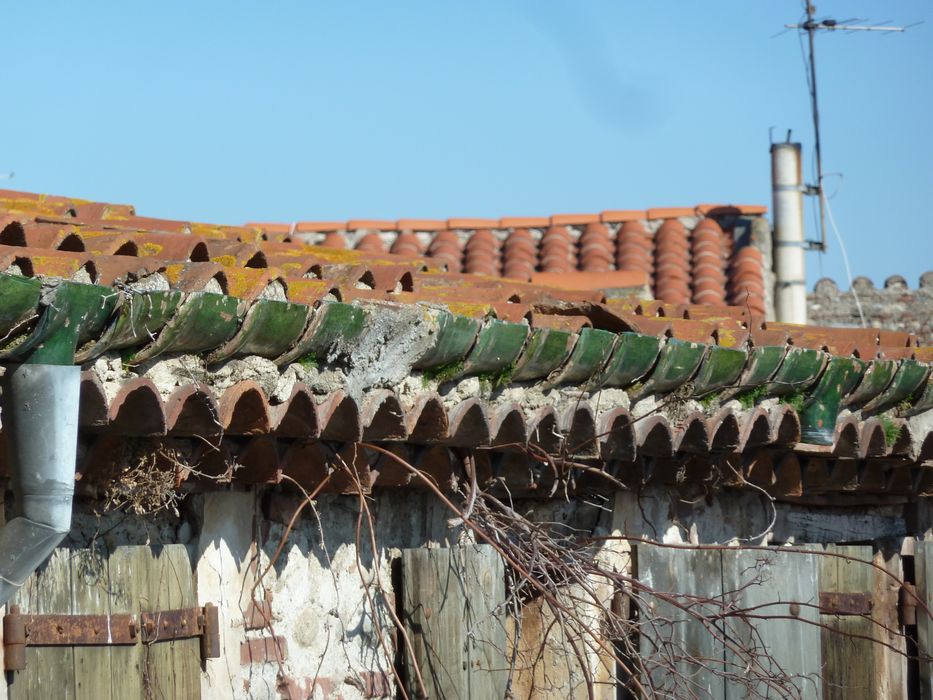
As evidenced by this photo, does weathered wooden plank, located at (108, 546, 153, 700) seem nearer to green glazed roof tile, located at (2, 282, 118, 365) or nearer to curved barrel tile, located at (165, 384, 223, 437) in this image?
curved barrel tile, located at (165, 384, 223, 437)

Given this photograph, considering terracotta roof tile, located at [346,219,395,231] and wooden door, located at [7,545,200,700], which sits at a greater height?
terracotta roof tile, located at [346,219,395,231]

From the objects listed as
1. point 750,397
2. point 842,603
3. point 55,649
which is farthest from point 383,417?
point 842,603

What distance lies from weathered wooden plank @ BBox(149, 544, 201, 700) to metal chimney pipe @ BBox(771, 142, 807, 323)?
370 inches

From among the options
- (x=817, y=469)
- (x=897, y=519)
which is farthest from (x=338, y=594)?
(x=897, y=519)

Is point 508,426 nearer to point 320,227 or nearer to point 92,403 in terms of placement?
point 92,403

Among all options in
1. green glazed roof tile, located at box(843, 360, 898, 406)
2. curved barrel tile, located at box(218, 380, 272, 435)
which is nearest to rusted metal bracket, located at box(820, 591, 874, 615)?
green glazed roof tile, located at box(843, 360, 898, 406)

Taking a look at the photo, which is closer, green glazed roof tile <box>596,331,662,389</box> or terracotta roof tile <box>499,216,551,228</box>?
green glazed roof tile <box>596,331,662,389</box>

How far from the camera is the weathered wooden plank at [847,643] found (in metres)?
5.43

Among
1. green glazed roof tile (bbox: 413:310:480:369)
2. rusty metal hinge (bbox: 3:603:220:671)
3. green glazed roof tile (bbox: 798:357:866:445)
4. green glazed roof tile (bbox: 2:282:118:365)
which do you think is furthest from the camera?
green glazed roof tile (bbox: 798:357:866:445)

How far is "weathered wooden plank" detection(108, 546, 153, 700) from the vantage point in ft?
10.2

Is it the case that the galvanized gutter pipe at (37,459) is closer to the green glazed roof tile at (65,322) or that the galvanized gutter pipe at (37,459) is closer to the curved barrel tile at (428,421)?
the green glazed roof tile at (65,322)

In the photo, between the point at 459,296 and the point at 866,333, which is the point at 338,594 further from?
the point at 866,333

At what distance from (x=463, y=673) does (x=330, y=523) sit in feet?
1.82

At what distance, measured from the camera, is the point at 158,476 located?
321cm
